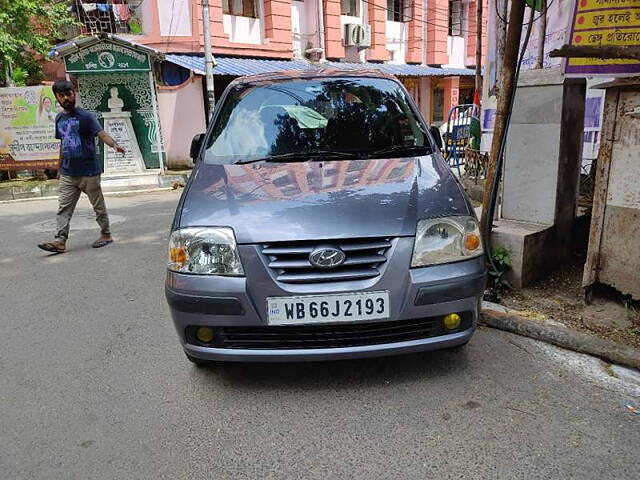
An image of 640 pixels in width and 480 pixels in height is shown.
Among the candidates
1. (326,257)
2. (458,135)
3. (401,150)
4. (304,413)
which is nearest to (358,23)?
(458,135)

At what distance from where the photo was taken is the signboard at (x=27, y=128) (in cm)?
1138

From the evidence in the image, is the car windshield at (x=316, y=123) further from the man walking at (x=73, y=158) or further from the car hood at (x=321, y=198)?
the man walking at (x=73, y=158)

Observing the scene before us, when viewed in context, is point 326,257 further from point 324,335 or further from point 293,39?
point 293,39

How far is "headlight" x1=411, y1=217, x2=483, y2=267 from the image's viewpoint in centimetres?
255

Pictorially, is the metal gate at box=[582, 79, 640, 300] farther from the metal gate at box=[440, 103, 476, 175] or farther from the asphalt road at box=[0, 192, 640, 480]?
the metal gate at box=[440, 103, 476, 175]

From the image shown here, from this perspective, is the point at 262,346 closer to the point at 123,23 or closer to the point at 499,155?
the point at 499,155

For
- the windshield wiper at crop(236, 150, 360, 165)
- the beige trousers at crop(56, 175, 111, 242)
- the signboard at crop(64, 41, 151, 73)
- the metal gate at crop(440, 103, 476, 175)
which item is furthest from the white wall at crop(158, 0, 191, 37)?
the windshield wiper at crop(236, 150, 360, 165)

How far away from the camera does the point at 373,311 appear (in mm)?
2471

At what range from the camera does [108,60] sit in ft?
38.3

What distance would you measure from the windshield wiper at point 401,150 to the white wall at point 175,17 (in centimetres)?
1250

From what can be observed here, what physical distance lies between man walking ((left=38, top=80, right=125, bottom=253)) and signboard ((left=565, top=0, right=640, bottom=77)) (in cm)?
476

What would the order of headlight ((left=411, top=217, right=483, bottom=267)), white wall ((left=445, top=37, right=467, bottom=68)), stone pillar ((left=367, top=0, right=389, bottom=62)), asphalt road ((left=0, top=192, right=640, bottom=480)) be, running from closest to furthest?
asphalt road ((left=0, top=192, right=640, bottom=480)) < headlight ((left=411, top=217, right=483, bottom=267)) < stone pillar ((left=367, top=0, right=389, bottom=62)) < white wall ((left=445, top=37, right=467, bottom=68))

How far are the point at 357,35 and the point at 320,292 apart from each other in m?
17.7

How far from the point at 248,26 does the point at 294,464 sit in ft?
51.8
